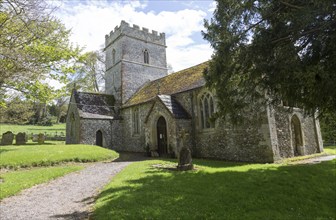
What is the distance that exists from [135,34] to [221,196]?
2364 centimetres

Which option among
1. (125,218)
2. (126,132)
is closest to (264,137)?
(125,218)

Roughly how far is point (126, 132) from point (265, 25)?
17.8m

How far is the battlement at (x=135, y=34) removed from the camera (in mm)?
26186

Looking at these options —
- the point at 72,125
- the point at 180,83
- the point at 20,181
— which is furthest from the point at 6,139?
the point at 180,83

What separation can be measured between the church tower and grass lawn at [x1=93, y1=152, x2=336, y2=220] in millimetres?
17284

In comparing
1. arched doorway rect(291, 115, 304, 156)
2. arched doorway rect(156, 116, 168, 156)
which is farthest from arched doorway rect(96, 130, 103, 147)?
arched doorway rect(291, 115, 304, 156)

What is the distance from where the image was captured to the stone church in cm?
1323

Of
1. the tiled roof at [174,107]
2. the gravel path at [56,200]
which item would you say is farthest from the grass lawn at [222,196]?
the tiled roof at [174,107]

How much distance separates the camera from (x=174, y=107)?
16.3 metres

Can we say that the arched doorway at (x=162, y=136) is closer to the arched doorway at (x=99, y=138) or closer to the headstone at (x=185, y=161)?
the headstone at (x=185, y=161)

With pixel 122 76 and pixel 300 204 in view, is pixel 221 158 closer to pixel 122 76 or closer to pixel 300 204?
pixel 300 204

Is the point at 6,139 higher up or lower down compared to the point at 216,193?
higher up

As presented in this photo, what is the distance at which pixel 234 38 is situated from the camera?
7.83 meters

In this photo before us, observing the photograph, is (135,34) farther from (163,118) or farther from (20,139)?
(20,139)
